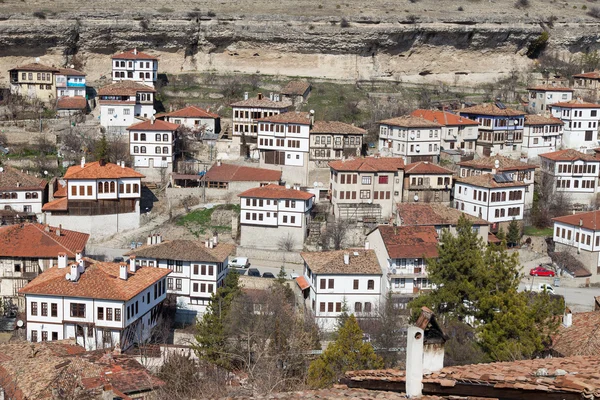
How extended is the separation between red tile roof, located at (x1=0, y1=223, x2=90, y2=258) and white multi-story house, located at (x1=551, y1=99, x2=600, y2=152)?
2998cm

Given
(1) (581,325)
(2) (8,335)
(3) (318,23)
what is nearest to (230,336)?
(2) (8,335)

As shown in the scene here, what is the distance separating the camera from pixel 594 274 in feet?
133

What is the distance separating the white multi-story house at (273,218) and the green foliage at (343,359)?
1613 cm

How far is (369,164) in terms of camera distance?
1740 inches

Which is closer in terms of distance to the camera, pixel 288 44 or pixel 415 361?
pixel 415 361

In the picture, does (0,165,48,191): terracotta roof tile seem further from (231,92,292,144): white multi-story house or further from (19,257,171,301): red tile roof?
(19,257,171,301): red tile roof

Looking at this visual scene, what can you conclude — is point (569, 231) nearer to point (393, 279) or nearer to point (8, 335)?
point (393, 279)

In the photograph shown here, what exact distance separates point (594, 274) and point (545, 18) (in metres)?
33.8

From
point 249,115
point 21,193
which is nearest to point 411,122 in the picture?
point 249,115

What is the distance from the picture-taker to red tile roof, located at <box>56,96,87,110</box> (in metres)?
53.0

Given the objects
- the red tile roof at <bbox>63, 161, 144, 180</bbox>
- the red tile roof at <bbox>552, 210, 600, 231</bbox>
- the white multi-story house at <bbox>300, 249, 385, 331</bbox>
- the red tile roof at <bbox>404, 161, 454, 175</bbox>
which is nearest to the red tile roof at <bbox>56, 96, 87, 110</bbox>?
the red tile roof at <bbox>63, 161, 144, 180</bbox>

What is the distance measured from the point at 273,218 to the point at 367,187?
499 cm

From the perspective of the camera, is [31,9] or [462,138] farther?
[31,9]

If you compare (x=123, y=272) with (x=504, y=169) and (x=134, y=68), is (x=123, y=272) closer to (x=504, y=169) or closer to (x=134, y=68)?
(x=504, y=169)
